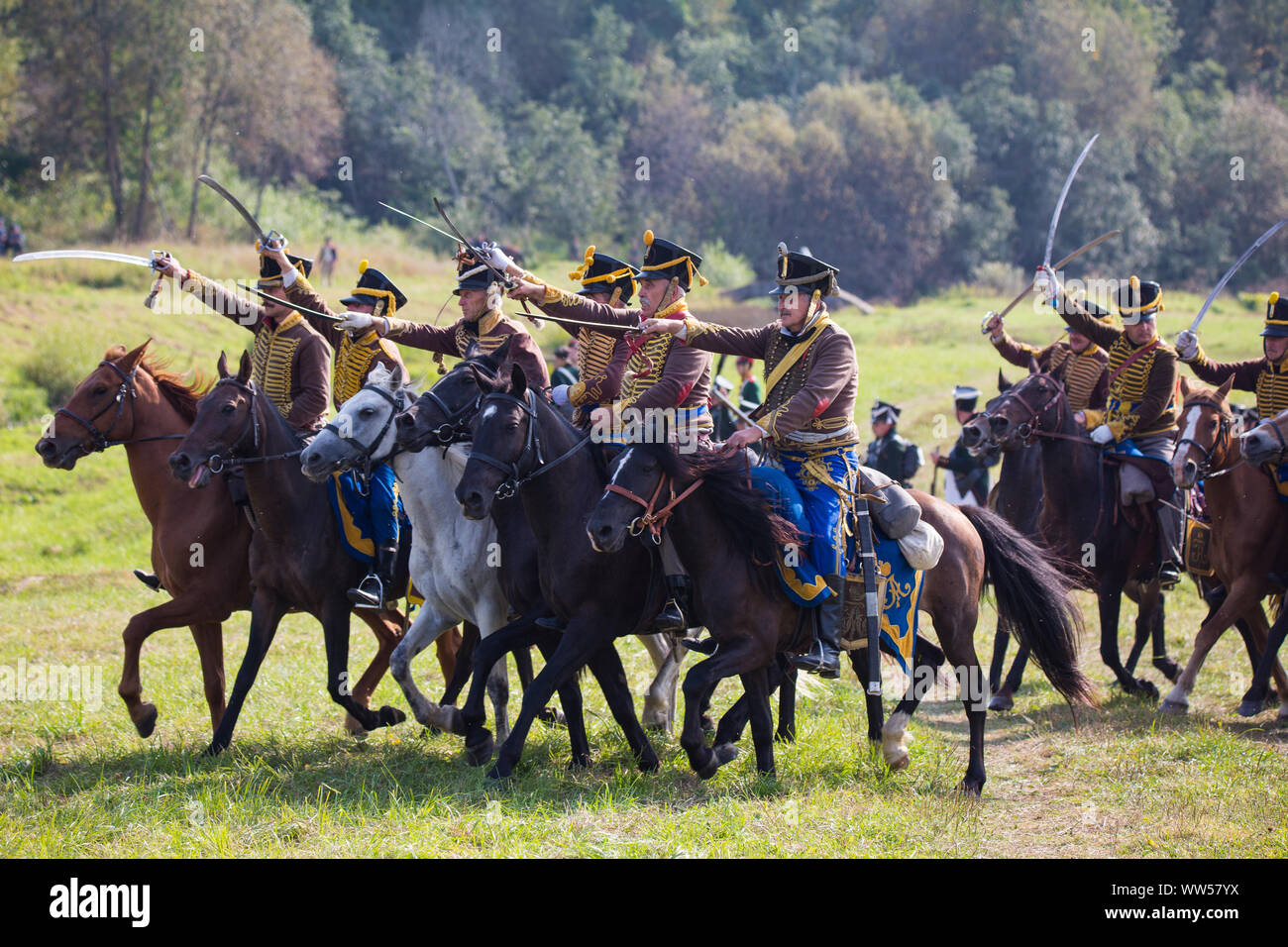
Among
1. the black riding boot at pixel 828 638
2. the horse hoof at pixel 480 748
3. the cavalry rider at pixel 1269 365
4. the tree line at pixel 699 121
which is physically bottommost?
the horse hoof at pixel 480 748

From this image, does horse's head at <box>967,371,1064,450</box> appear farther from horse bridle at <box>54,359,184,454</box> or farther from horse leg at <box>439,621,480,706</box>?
horse bridle at <box>54,359,184,454</box>

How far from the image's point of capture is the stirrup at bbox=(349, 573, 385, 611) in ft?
26.8

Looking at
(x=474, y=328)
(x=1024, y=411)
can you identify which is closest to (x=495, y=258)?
(x=474, y=328)

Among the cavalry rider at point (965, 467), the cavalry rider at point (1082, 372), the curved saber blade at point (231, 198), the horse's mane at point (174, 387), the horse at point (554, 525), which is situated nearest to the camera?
the horse at point (554, 525)

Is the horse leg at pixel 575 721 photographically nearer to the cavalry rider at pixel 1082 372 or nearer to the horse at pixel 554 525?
the horse at pixel 554 525

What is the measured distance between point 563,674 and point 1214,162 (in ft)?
173

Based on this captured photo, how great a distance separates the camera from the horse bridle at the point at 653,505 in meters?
6.56

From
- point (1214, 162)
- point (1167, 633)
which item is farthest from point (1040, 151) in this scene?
point (1167, 633)

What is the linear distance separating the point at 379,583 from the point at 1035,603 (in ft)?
13.3

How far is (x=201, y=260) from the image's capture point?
34219 millimetres

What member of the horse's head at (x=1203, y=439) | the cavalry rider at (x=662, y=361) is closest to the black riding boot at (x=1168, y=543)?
the horse's head at (x=1203, y=439)

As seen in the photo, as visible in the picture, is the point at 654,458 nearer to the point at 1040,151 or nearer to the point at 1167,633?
the point at 1167,633

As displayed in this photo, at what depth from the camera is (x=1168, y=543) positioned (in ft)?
33.0

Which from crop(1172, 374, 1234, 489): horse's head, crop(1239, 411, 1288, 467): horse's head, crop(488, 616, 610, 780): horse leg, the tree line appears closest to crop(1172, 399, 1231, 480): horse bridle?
crop(1172, 374, 1234, 489): horse's head
